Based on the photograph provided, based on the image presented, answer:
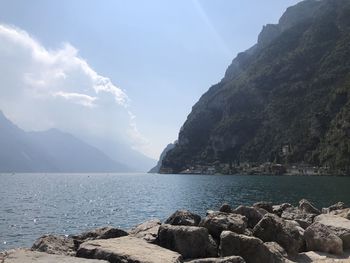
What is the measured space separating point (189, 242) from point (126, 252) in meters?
4.26

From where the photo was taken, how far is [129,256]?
53.0ft

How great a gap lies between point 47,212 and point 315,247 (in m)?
60.4

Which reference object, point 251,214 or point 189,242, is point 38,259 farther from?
point 251,214

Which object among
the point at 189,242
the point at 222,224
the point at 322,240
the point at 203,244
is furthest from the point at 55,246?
the point at 322,240

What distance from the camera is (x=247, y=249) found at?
1950 centimetres

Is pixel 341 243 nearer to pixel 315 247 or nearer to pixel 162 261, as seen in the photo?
pixel 315 247

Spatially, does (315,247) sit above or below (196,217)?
below

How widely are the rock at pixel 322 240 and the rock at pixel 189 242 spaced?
6723 millimetres

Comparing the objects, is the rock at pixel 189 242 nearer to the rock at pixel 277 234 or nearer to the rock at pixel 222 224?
the rock at pixel 222 224

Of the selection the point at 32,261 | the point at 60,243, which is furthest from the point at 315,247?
the point at 32,261

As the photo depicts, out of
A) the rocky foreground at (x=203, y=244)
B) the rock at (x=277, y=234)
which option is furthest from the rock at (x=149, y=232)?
the rock at (x=277, y=234)

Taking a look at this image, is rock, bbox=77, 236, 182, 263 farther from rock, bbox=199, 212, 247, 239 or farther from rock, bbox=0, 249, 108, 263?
rock, bbox=199, 212, 247, 239

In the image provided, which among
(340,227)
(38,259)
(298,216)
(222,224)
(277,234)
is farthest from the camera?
(298,216)

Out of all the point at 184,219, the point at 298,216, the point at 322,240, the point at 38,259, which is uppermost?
the point at 184,219
